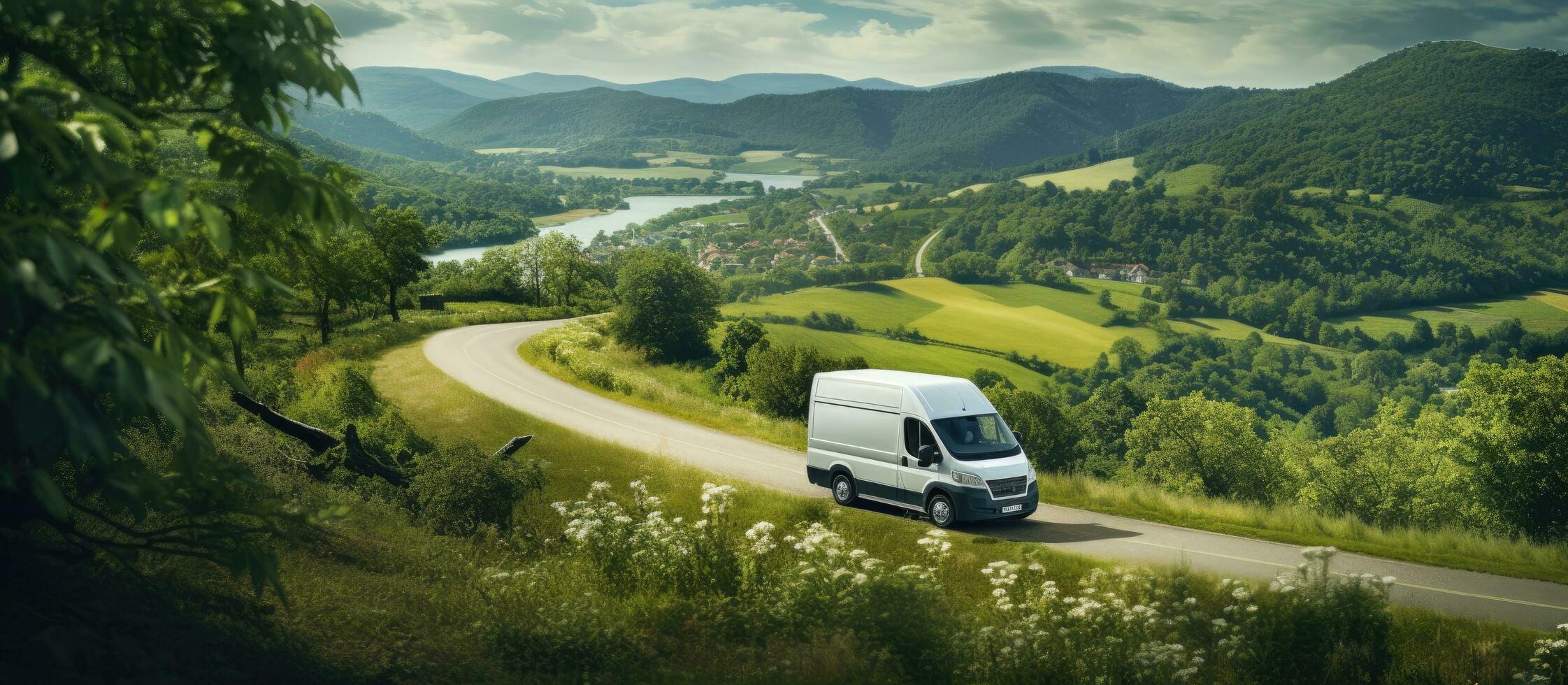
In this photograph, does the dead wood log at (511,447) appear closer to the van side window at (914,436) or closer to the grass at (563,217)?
the van side window at (914,436)

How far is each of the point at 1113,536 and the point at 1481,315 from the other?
7047 inches

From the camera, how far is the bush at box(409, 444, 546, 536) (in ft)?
40.4

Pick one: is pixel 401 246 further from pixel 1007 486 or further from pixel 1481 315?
pixel 1481 315

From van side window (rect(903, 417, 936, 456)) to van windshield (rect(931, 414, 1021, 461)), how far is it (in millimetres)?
210

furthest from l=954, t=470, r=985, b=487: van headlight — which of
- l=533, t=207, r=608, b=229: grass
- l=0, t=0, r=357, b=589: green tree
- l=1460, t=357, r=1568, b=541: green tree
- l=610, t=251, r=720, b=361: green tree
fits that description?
l=533, t=207, r=608, b=229: grass

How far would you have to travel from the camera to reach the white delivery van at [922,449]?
1591 centimetres

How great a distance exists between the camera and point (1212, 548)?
51.1ft

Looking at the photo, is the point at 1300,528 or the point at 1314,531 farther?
the point at 1300,528

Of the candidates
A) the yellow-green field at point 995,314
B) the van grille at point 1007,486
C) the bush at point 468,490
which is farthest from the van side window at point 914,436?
the yellow-green field at point 995,314

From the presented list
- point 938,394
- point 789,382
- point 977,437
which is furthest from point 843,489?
point 789,382

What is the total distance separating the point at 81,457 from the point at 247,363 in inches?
1160

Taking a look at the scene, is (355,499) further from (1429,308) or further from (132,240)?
(1429,308)

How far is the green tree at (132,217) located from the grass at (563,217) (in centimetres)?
15325

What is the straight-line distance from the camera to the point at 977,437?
16.6 m
